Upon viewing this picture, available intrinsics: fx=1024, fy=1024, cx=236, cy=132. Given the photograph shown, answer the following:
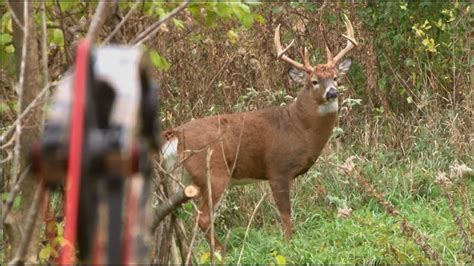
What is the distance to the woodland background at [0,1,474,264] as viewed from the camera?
649 cm

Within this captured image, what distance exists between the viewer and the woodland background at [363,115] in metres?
6.49

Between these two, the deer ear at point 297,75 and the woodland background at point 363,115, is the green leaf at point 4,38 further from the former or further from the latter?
the deer ear at point 297,75

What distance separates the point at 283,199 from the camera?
7.96 meters

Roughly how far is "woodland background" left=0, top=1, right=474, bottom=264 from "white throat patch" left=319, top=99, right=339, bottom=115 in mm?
230

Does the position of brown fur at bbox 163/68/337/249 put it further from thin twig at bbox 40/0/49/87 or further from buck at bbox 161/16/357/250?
thin twig at bbox 40/0/49/87

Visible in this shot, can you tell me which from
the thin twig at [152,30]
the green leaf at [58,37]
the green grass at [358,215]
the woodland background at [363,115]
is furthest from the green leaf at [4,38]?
the green grass at [358,215]

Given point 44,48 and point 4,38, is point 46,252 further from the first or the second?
point 44,48

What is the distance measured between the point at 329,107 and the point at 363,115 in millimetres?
1144

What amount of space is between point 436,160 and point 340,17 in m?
2.42

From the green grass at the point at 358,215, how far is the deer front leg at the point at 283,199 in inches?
3.6

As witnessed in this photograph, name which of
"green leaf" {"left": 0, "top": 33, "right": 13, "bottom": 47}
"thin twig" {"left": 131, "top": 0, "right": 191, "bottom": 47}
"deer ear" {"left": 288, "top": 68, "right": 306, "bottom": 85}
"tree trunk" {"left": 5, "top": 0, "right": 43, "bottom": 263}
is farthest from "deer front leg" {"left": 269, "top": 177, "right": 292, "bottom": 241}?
"thin twig" {"left": 131, "top": 0, "right": 191, "bottom": 47}

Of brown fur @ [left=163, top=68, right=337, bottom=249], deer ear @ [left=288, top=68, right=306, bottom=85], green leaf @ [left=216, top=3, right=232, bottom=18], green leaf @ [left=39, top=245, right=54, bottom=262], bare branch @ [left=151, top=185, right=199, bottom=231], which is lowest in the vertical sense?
brown fur @ [left=163, top=68, right=337, bottom=249]

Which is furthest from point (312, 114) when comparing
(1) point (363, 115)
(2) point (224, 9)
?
(2) point (224, 9)

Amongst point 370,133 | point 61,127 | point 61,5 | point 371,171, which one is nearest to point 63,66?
point 61,5
